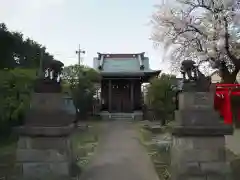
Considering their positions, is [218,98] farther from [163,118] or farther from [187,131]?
[163,118]

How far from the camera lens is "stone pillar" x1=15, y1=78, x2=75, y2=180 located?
23.0ft

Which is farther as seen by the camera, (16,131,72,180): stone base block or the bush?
the bush

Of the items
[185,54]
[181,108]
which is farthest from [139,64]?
[181,108]

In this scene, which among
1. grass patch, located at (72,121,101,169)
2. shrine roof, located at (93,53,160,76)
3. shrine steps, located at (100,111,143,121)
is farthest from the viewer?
shrine roof, located at (93,53,160,76)

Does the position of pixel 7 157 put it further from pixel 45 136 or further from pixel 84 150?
pixel 45 136

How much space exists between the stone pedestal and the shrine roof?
27106 mm

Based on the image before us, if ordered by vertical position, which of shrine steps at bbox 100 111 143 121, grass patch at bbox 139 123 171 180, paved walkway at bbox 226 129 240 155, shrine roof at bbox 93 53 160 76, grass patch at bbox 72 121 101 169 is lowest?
grass patch at bbox 139 123 171 180

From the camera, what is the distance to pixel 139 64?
37438 mm

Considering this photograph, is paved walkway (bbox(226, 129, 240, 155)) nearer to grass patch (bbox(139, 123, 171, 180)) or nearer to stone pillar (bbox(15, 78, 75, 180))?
grass patch (bbox(139, 123, 171, 180))

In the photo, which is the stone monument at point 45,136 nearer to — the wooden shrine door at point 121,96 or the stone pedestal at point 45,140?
the stone pedestal at point 45,140

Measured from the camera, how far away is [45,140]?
703 centimetres

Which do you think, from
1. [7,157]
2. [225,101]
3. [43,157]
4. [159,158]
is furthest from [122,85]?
[43,157]

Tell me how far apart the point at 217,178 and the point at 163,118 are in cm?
1641

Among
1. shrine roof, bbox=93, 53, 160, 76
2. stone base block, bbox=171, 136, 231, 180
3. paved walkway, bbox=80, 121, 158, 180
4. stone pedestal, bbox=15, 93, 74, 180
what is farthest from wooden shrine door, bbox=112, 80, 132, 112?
stone pedestal, bbox=15, 93, 74, 180
